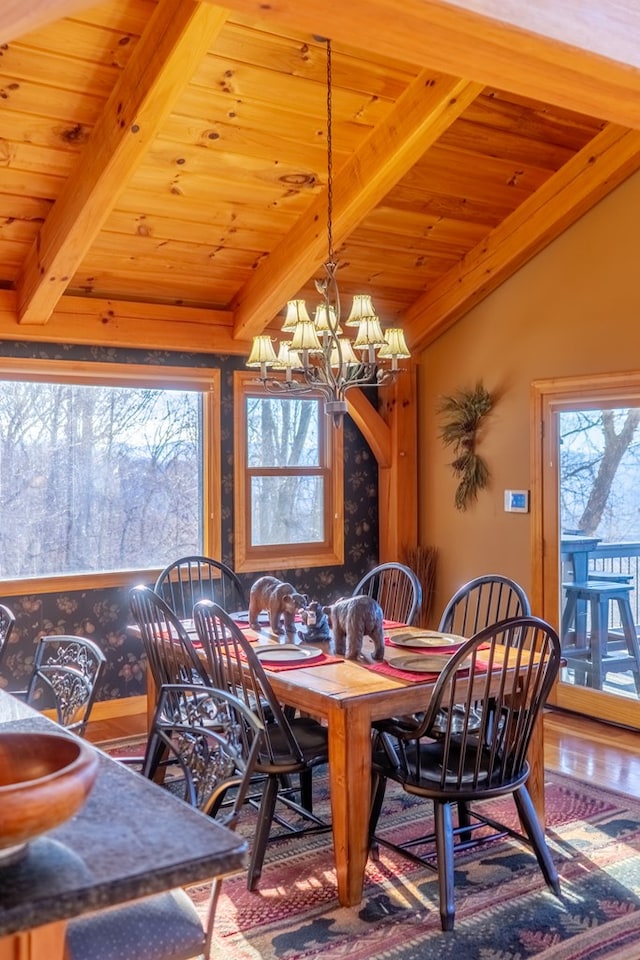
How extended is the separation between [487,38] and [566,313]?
331 cm

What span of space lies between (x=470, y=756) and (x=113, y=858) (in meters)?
2.13

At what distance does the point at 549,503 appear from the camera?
5.52m

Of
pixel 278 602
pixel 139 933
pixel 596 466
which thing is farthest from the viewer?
Answer: pixel 596 466

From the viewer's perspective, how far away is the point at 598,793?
4.02 meters

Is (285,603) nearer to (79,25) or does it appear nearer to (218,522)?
(218,522)

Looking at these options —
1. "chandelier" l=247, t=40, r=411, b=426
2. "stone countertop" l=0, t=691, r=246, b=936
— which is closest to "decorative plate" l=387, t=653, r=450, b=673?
"chandelier" l=247, t=40, r=411, b=426

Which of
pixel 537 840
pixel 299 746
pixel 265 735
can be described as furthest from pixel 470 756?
pixel 265 735

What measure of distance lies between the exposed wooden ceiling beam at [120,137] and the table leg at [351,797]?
2478 mm

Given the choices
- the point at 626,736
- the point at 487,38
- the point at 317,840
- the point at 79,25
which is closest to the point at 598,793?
the point at 626,736

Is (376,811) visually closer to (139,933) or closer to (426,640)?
(426,640)

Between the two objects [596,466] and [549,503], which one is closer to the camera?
[596,466]

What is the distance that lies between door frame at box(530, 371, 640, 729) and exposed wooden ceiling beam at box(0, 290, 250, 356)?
75.7 inches

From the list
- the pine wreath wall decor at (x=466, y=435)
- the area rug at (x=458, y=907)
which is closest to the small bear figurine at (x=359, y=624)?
the area rug at (x=458, y=907)

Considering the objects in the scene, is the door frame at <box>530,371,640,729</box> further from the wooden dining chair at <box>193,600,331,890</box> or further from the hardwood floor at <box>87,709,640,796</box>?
the wooden dining chair at <box>193,600,331,890</box>
